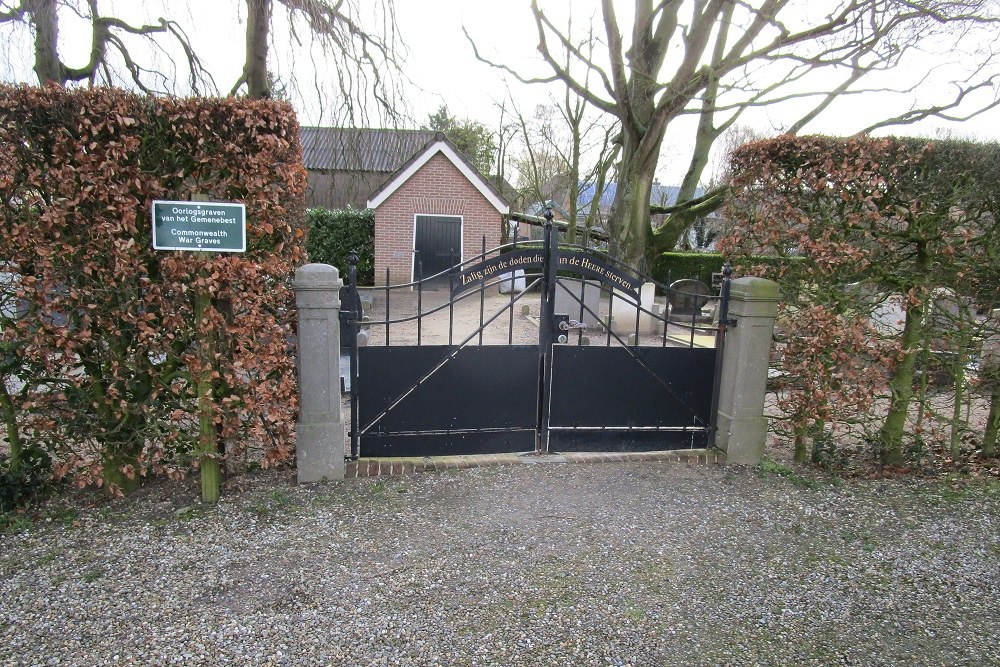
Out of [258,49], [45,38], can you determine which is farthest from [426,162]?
[45,38]

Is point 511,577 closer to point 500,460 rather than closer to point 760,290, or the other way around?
point 500,460

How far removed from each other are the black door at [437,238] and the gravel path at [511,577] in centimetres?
1656

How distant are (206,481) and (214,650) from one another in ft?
5.37

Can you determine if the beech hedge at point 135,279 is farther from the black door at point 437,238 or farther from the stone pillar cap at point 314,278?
the black door at point 437,238

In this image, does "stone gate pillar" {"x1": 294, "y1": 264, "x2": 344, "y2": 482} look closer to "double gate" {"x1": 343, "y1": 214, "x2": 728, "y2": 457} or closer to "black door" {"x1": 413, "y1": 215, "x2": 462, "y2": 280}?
"double gate" {"x1": 343, "y1": 214, "x2": 728, "y2": 457}

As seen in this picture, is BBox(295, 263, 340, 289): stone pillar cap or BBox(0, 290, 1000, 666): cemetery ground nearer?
BBox(0, 290, 1000, 666): cemetery ground

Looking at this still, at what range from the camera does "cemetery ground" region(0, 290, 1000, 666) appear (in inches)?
117

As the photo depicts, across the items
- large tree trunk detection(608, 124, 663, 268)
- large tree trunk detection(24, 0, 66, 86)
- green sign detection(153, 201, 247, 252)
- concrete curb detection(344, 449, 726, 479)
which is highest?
large tree trunk detection(24, 0, 66, 86)

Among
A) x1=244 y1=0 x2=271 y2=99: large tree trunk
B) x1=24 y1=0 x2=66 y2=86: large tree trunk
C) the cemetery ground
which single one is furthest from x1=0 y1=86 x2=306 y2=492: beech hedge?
x1=244 y1=0 x2=271 y2=99: large tree trunk

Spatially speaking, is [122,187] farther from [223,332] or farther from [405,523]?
[405,523]

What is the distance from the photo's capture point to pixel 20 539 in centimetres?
379

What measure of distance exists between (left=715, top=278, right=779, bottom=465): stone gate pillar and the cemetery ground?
0.42m

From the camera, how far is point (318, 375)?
4520mm

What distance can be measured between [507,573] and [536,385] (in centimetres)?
187
